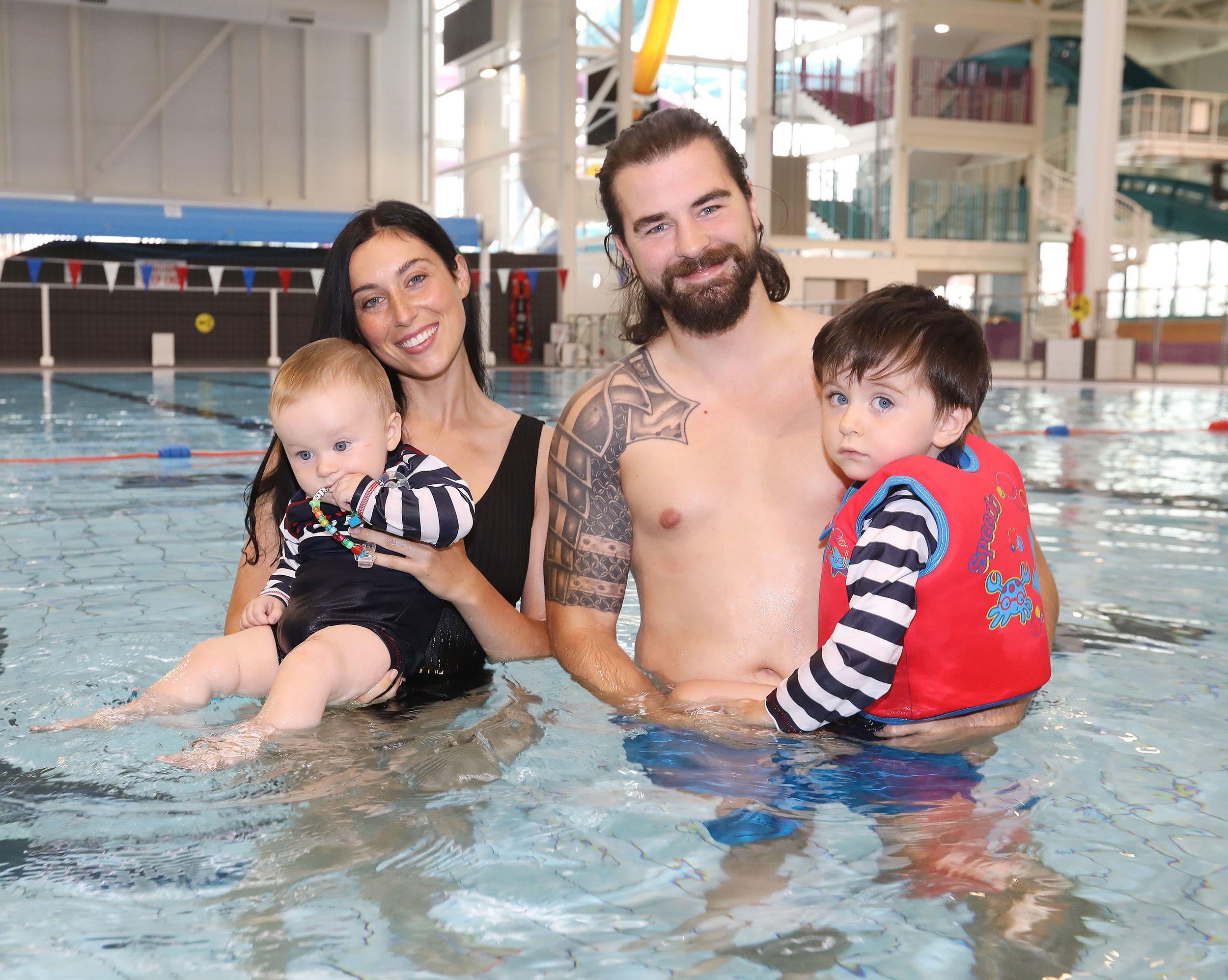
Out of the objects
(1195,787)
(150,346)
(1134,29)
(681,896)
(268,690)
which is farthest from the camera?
(1134,29)

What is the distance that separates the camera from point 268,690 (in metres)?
2.40

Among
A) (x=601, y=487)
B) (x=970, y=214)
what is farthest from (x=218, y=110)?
(x=601, y=487)

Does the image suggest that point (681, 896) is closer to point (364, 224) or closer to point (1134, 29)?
point (364, 224)

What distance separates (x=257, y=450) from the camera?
8336mm

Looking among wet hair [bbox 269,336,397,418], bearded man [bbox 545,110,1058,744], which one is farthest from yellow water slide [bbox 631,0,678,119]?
wet hair [bbox 269,336,397,418]

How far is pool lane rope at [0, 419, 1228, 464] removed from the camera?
7.55 metres

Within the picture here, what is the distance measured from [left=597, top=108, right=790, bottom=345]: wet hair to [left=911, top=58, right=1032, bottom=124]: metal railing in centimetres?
2328

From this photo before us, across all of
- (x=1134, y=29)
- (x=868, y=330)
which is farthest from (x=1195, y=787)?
(x=1134, y=29)

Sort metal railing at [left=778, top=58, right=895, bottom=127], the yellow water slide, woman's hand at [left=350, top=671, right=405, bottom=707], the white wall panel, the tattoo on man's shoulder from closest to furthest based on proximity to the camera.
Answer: woman's hand at [left=350, top=671, right=405, bottom=707], the tattoo on man's shoulder, the white wall panel, the yellow water slide, metal railing at [left=778, top=58, right=895, bottom=127]

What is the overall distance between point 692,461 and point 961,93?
79.1 feet

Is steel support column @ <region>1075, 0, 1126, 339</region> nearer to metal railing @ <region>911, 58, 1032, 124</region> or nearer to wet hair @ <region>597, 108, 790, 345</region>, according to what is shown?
metal railing @ <region>911, 58, 1032, 124</region>

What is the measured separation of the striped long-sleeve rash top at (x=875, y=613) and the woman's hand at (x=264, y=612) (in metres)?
1.12

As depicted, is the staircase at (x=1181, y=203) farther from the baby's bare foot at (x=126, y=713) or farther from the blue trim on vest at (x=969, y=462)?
the baby's bare foot at (x=126, y=713)

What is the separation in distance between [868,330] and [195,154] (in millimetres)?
22529
